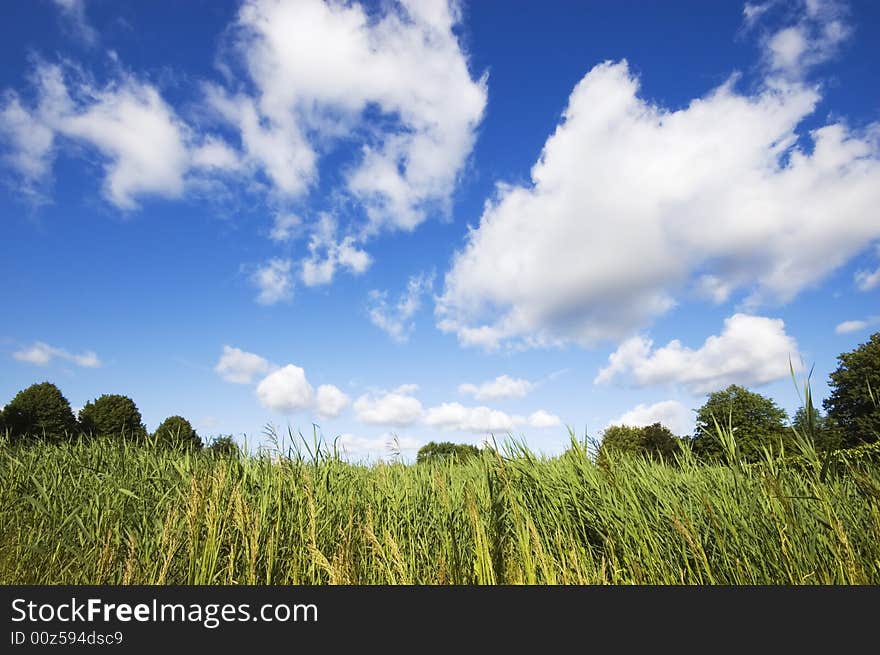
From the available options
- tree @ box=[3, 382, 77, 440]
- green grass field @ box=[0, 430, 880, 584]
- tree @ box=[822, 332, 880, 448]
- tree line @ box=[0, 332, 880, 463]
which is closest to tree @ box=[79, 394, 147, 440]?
tree line @ box=[0, 332, 880, 463]

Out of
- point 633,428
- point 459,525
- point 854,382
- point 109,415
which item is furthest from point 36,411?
point 854,382

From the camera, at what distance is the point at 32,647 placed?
2469mm

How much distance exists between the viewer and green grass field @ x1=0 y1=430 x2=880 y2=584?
3021mm

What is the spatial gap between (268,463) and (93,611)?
277cm

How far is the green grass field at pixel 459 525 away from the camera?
3.02 metres

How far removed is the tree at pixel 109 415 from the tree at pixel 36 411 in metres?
3.32

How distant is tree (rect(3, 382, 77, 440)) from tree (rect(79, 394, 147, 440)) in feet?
10.9

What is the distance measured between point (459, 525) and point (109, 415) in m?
25.4

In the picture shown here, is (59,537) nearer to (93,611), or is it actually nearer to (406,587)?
(93,611)

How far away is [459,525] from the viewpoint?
4.62 m

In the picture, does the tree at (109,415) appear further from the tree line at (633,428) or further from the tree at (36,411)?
the tree at (36,411)

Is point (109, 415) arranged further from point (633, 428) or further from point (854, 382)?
point (854, 382)

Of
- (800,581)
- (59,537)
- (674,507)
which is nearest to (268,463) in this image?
(59,537)

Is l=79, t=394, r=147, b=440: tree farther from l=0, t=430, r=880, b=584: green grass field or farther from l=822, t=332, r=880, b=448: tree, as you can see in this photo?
l=822, t=332, r=880, b=448: tree
